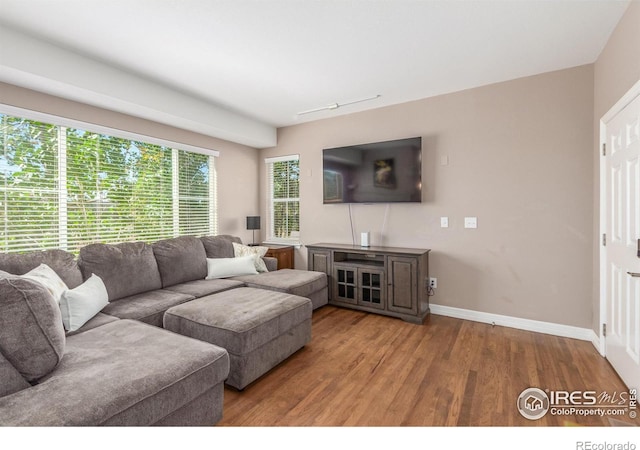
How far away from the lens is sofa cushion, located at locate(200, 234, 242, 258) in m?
3.92

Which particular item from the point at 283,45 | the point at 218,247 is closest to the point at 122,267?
the point at 218,247

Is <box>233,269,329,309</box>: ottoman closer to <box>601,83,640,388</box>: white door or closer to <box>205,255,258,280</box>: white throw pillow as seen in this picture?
<box>205,255,258,280</box>: white throw pillow

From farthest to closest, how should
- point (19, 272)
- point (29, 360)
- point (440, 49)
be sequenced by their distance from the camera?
Answer: point (440, 49), point (19, 272), point (29, 360)

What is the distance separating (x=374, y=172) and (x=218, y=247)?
2.22 metres

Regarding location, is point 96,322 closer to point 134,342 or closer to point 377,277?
point 134,342

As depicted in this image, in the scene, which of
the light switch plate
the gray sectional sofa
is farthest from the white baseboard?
the gray sectional sofa

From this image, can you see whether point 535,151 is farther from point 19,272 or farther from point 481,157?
point 19,272

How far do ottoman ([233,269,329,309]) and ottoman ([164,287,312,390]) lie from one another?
21.4 inches

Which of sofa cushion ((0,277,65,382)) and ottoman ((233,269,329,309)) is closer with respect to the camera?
sofa cushion ((0,277,65,382))

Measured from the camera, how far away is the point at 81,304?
2203mm

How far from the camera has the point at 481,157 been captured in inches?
135

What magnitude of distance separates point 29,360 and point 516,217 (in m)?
3.91

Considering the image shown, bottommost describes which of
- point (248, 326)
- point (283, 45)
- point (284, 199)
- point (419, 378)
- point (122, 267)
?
point (419, 378)
